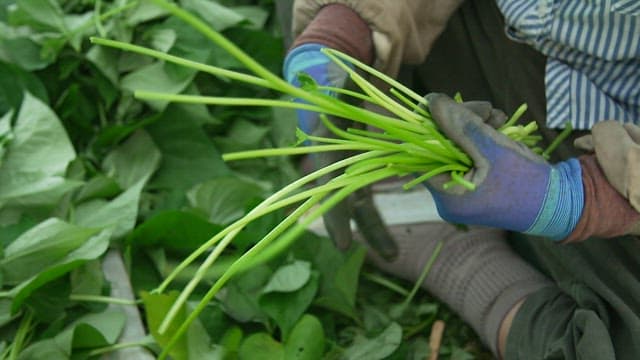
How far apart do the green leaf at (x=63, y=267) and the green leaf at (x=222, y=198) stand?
5.7 inches

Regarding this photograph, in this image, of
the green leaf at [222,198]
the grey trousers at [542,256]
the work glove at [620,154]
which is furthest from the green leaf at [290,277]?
the work glove at [620,154]

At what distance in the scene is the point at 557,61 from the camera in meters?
0.83

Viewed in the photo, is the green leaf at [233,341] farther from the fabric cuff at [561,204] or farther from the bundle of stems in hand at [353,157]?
the fabric cuff at [561,204]

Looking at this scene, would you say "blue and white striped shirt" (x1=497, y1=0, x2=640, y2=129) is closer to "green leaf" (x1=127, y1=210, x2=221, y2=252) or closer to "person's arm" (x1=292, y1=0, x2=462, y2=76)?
"person's arm" (x1=292, y1=0, x2=462, y2=76)

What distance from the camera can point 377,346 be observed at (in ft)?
2.92

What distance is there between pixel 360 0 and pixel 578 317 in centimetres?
37

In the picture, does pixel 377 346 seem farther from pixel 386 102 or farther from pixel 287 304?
pixel 386 102

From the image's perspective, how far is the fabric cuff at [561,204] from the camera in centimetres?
71

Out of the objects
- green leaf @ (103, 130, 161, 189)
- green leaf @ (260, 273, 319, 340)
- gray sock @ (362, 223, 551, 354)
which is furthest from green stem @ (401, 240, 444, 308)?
green leaf @ (103, 130, 161, 189)

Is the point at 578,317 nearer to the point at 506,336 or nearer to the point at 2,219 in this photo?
the point at 506,336

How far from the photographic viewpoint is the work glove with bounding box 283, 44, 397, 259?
84 centimetres

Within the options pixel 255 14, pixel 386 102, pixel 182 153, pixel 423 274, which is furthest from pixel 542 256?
pixel 255 14

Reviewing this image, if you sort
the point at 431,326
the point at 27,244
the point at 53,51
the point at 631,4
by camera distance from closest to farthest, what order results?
the point at 631,4 → the point at 27,244 → the point at 431,326 → the point at 53,51

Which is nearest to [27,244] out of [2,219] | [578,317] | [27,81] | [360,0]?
[2,219]
